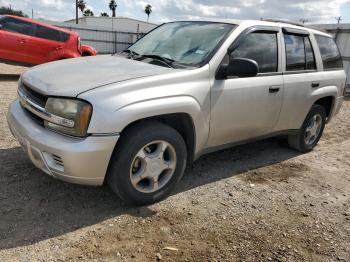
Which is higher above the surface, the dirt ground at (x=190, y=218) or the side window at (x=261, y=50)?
the side window at (x=261, y=50)

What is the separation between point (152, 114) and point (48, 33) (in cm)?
926

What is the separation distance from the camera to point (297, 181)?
441cm

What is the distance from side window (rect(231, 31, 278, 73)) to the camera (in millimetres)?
3945

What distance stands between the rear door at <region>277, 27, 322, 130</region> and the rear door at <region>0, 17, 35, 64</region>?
335 inches

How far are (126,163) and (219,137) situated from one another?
47.6 inches

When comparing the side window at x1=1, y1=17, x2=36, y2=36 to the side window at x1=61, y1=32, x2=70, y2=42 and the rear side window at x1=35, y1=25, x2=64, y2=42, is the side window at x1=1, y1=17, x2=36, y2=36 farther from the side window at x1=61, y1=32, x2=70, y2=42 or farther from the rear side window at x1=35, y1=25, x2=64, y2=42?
the side window at x1=61, y1=32, x2=70, y2=42

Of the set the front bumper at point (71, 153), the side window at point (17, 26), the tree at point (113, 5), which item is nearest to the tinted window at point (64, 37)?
the side window at point (17, 26)

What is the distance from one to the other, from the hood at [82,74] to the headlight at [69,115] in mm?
74

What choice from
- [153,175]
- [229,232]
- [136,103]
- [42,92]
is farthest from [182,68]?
[229,232]

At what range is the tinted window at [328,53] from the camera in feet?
16.9

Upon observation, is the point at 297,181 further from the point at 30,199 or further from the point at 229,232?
the point at 30,199

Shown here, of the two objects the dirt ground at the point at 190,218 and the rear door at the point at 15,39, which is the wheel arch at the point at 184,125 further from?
the rear door at the point at 15,39

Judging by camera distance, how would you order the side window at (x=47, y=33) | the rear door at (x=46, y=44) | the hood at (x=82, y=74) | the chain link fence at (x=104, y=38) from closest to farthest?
the hood at (x=82, y=74) → the rear door at (x=46, y=44) → the side window at (x=47, y=33) → the chain link fence at (x=104, y=38)

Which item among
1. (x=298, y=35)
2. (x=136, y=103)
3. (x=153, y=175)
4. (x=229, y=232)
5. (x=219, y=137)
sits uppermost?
(x=298, y=35)
